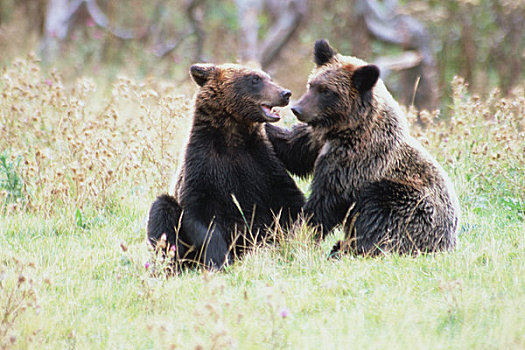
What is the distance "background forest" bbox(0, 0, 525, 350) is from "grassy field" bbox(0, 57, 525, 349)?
18 mm

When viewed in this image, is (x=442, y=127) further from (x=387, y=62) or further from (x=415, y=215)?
(x=387, y=62)

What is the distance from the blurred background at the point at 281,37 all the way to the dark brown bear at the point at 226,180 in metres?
7.01

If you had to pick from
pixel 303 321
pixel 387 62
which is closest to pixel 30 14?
pixel 387 62

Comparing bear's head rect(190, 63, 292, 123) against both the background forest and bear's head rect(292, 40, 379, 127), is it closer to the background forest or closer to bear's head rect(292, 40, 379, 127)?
bear's head rect(292, 40, 379, 127)

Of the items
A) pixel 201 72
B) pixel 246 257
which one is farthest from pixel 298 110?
pixel 246 257

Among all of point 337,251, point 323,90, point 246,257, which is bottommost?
point 246,257

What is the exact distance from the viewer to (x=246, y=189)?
6.06 metres

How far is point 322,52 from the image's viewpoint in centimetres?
614

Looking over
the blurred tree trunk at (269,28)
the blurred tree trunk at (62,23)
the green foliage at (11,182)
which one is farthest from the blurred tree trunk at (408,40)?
the green foliage at (11,182)

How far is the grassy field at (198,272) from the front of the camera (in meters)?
4.12

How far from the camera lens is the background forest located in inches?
164

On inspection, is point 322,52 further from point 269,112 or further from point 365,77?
point 269,112

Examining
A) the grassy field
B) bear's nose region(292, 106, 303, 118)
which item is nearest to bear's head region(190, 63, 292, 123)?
bear's nose region(292, 106, 303, 118)

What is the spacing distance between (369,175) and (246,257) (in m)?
1.33
